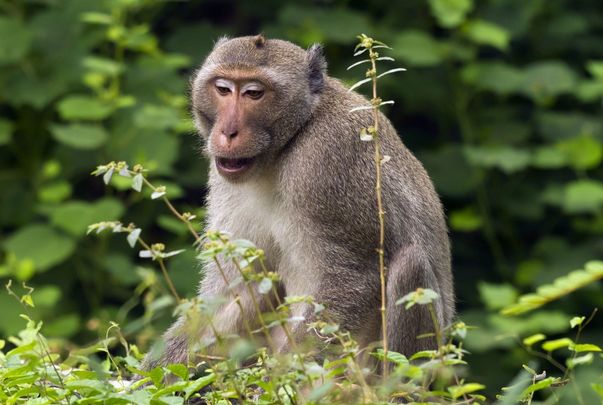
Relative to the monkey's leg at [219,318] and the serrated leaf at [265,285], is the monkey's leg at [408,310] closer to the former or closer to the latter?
the monkey's leg at [219,318]

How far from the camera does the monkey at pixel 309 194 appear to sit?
6.30 metres

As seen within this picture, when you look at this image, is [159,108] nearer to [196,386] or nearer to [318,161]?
[318,161]

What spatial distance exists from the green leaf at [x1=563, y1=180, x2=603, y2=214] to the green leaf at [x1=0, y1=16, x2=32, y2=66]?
451cm

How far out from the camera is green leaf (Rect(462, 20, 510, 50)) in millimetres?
10781

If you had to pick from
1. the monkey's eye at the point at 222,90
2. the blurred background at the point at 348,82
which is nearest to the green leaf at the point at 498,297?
the blurred background at the point at 348,82

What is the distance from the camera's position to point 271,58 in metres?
6.64

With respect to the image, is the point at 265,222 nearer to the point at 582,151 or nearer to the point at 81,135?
the point at 81,135

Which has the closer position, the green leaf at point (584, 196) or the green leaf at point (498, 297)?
the green leaf at point (498, 297)

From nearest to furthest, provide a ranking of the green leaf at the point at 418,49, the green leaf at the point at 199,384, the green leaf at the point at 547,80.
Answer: the green leaf at the point at 199,384
the green leaf at the point at 418,49
the green leaf at the point at 547,80

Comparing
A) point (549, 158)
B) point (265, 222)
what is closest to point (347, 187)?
point (265, 222)

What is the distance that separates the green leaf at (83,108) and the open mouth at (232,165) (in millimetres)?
3948

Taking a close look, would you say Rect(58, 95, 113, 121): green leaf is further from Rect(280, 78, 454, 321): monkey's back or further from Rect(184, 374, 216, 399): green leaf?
Rect(184, 374, 216, 399): green leaf

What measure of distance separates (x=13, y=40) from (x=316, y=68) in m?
4.55

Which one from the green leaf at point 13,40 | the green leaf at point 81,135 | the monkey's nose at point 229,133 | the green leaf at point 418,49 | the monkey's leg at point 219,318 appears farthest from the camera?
the green leaf at point 418,49
